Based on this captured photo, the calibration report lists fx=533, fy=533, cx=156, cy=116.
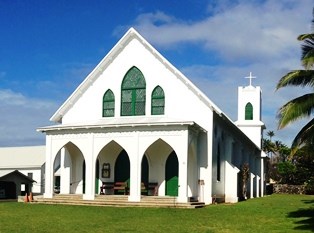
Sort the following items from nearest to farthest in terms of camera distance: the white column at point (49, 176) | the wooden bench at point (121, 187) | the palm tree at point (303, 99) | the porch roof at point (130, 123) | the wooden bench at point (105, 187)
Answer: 1. the palm tree at point (303, 99)
2. the porch roof at point (130, 123)
3. the white column at point (49, 176)
4. the wooden bench at point (121, 187)
5. the wooden bench at point (105, 187)

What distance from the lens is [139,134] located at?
28641mm

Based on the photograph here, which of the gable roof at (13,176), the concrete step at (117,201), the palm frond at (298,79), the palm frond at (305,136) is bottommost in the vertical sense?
the concrete step at (117,201)

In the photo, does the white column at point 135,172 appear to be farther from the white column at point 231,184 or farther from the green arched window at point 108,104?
the white column at point 231,184

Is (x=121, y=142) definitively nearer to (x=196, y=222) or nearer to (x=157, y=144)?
(x=157, y=144)

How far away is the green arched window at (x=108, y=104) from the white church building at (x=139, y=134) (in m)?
0.06

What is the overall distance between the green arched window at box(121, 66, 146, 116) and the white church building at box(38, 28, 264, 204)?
6 cm

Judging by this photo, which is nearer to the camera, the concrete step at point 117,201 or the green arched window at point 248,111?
the concrete step at point 117,201

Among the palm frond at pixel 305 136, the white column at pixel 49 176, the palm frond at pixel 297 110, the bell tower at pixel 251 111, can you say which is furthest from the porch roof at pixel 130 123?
the bell tower at pixel 251 111

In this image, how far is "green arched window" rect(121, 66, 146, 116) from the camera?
3222cm

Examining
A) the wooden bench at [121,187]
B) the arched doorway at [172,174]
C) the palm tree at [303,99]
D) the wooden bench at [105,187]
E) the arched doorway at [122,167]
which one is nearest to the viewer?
the palm tree at [303,99]

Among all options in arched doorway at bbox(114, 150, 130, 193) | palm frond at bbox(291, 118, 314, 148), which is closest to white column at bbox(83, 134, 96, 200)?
arched doorway at bbox(114, 150, 130, 193)

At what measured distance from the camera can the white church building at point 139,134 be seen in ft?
93.8

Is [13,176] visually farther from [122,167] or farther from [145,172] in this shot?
[145,172]

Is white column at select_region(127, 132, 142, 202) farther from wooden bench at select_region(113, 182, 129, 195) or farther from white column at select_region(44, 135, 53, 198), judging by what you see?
white column at select_region(44, 135, 53, 198)
